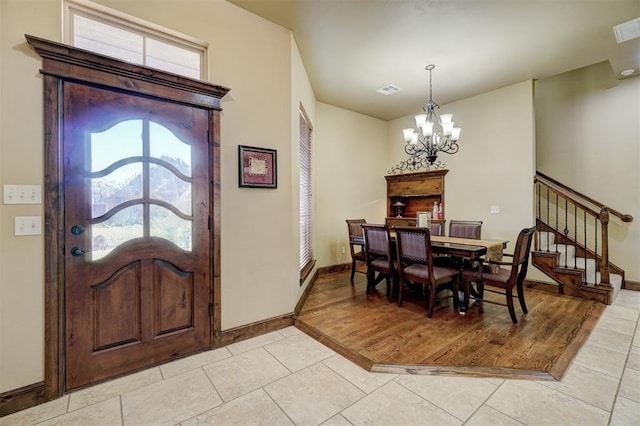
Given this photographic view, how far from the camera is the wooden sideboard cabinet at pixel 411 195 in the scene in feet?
17.1

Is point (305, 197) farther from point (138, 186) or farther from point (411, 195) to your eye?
point (411, 195)

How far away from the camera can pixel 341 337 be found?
2.48 m

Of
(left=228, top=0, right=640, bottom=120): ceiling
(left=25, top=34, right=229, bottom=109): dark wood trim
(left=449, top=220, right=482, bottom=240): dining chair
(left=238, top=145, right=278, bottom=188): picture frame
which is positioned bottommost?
(left=449, top=220, right=482, bottom=240): dining chair

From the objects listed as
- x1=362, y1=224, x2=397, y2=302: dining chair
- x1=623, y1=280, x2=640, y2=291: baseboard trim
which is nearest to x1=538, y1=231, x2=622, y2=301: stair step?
x1=623, y1=280, x2=640, y2=291: baseboard trim

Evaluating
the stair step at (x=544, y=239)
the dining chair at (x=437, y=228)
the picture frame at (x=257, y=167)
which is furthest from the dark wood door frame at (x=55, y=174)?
the stair step at (x=544, y=239)

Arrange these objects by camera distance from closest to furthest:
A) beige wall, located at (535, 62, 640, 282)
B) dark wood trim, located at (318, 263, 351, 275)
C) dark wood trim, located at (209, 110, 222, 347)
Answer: dark wood trim, located at (209, 110, 222, 347), beige wall, located at (535, 62, 640, 282), dark wood trim, located at (318, 263, 351, 275)

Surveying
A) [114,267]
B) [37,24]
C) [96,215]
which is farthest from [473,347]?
[37,24]

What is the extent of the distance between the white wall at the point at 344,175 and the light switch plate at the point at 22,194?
3498 millimetres

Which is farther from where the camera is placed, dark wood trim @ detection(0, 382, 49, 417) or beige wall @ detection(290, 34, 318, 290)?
beige wall @ detection(290, 34, 318, 290)

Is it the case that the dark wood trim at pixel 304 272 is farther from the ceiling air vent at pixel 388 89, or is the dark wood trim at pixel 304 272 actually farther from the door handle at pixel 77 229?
the ceiling air vent at pixel 388 89

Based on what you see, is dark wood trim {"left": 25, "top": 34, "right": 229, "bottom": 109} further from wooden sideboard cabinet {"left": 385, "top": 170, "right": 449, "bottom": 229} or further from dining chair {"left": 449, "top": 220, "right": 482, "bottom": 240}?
wooden sideboard cabinet {"left": 385, "top": 170, "right": 449, "bottom": 229}

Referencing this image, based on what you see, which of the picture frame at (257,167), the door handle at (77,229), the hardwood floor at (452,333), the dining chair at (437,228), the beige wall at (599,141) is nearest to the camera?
the door handle at (77,229)

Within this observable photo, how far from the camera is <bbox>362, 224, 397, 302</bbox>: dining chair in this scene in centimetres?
338

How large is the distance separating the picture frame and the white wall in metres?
2.13
